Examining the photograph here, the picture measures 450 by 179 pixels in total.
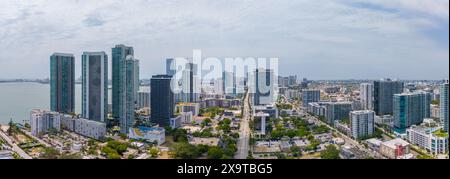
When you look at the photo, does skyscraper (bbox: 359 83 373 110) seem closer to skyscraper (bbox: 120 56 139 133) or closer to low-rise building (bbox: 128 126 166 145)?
low-rise building (bbox: 128 126 166 145)

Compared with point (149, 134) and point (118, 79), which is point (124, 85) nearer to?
point (118, 79)

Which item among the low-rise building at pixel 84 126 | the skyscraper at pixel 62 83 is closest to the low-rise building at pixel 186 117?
the low-rise building at pixel 84 126

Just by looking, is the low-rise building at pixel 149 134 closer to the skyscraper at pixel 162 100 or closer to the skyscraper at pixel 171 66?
the skyscraper at pixel 162 100

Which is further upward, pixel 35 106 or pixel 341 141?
pixel 35 106
